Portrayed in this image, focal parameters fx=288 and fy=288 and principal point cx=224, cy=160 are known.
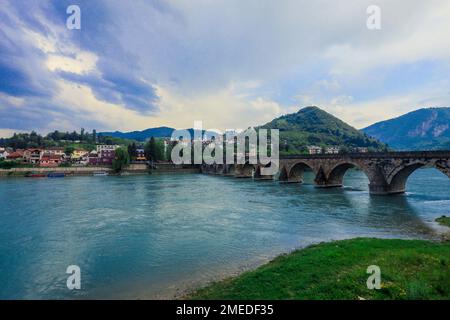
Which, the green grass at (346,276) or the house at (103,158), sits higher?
the house at (103,158)

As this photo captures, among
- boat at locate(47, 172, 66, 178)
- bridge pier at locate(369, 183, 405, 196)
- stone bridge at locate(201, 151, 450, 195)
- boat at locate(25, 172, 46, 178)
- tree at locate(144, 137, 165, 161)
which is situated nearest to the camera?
stone bridge at locate(201, 151, 450, 195)

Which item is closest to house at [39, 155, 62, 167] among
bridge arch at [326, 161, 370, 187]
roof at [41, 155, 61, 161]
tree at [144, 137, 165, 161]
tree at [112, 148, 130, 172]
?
roof at [41, 155, 61, 161]

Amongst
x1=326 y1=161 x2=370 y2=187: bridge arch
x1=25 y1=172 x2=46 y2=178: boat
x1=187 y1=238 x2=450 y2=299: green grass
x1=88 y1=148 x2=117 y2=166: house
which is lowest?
x1=25 y1=172 x2=46 y2=178: boat

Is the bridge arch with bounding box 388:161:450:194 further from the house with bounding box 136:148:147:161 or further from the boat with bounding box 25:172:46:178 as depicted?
the house with bounding box 136:148:147:161

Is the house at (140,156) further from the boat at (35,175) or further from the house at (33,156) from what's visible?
the boat at (35,175)

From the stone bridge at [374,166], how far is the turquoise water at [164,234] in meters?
2.91

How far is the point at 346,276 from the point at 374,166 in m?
34.1

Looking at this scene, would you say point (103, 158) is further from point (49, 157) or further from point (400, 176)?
point (400, 176)

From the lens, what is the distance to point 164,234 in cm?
2127

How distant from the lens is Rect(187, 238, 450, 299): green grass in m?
9.15

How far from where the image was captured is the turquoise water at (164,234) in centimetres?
1305

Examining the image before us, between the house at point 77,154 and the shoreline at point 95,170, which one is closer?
the shoreline at point 95,170

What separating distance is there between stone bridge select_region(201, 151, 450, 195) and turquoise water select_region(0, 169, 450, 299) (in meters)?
2.91

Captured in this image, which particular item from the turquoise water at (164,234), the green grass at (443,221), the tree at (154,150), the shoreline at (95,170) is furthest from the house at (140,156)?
the green grass at (443,221)
